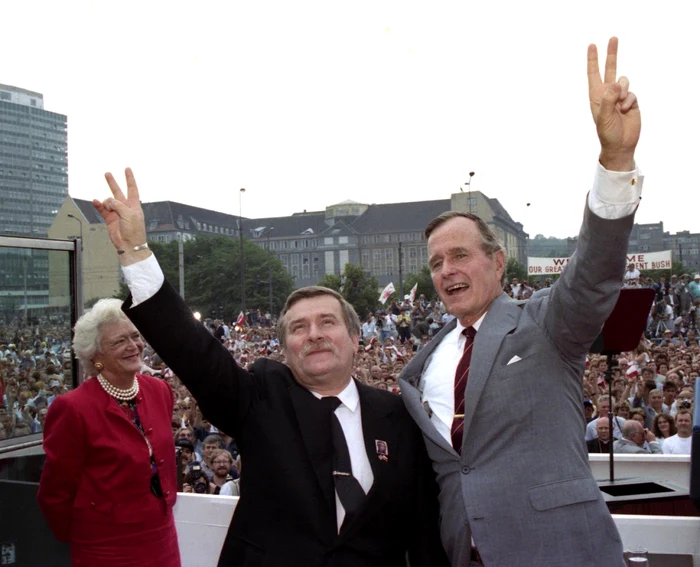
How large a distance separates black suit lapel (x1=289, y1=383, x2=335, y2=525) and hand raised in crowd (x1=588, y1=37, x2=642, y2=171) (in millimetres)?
1208

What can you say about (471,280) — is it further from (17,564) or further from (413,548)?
(17,564)

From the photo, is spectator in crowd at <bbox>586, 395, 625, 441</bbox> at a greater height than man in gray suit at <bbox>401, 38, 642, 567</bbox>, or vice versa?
man in gray suit at <bbox>401, 38, 642, 567</bbox>

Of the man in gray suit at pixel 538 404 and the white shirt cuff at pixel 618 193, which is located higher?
the white shirt cuff at pixel 618 193

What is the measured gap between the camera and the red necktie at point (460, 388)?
2.38 meters

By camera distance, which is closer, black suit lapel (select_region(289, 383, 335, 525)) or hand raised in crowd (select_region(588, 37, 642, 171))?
hand raised in crowd (select_region(588, 37, 642, 171))

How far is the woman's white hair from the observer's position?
3.25 metres

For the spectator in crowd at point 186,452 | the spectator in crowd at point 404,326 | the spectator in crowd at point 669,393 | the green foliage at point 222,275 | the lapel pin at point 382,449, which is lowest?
the spectator in crowd at point 186,452

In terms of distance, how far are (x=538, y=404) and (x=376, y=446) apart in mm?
553

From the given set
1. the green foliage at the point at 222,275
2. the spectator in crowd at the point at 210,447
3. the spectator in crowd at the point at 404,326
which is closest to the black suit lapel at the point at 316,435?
the spectator in crowd at the point at 210,447

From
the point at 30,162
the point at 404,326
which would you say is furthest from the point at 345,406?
the point at 30,162

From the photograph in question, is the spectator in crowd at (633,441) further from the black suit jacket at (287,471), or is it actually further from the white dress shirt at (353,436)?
the white dress shirt at (353,436)

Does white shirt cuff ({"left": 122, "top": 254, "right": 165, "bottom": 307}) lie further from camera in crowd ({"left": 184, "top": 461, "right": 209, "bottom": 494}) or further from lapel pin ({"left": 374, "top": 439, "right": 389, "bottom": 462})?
camera in crowd ({"left": 184, "top": 461, "right": 209, "bottom": 494})

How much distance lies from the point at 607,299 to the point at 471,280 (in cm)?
54

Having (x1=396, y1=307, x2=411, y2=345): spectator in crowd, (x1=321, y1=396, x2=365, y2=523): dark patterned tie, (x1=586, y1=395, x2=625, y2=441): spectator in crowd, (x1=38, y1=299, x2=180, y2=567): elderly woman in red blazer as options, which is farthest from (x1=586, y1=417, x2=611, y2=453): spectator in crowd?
(x1=396, y1=307, x2=411, y2=345): spectator in crowd
